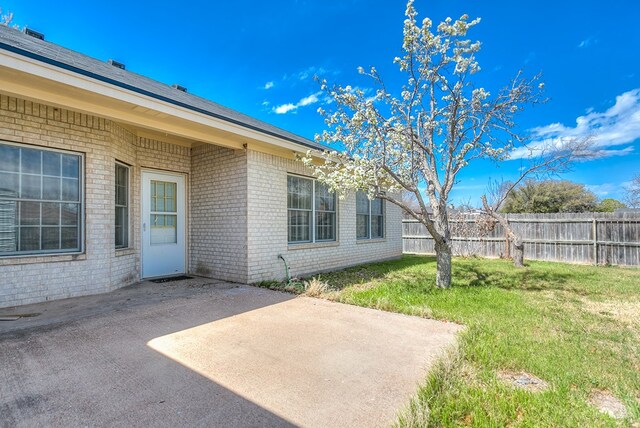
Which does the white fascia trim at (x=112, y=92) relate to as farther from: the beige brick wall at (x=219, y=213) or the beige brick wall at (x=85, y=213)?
the beige brick wall at (x=85, y=213)

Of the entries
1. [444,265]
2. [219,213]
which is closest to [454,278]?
[444,265]

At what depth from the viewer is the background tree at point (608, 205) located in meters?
20.8

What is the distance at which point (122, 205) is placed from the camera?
628 cm

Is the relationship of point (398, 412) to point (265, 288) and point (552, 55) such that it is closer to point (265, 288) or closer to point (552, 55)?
point (265, 288)

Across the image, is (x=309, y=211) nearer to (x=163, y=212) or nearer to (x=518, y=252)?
(x=163, y=212)

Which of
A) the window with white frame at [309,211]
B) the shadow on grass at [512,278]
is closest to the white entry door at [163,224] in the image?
the window with white frame at [309,211]

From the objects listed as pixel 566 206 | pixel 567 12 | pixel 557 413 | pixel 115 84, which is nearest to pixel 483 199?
pixel 567 12

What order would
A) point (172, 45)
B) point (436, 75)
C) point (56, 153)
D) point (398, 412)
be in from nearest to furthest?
point (398, 412) < point (56, 153) < point (436, 75) < point (172, 45)

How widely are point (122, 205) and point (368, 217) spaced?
724cm

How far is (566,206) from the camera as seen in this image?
67.8ft

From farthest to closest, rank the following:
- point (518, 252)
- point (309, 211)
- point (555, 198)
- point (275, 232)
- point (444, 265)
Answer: point (555, 198)
point (518, 252)
point (309, 211)
point (275, 232)
point (444, 265)

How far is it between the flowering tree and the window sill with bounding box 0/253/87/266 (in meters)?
4.78

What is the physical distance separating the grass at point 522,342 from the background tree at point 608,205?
16.6 meters

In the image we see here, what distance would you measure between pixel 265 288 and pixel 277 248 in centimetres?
123
